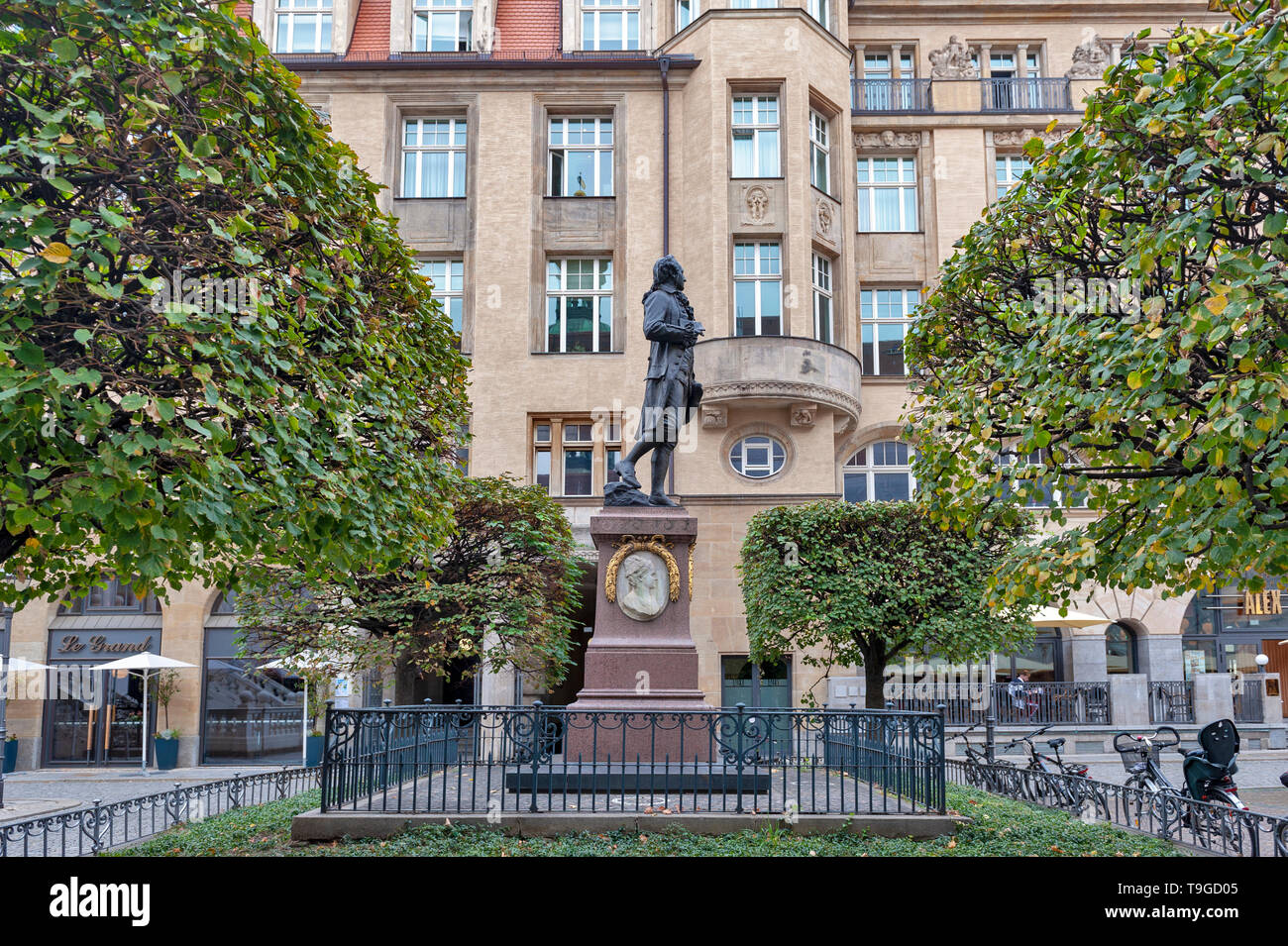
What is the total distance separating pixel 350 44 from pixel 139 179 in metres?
23.2

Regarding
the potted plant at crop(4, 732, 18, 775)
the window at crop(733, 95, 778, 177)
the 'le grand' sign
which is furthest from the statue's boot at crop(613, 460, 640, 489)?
the potted plant at crop(4, 732, 18, 775)

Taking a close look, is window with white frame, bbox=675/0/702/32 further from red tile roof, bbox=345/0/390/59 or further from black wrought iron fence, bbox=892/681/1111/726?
black wrought iron fence, bbox=892/681/1111/726

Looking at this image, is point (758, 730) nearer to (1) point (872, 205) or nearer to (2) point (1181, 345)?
(2) point (1181, 345)

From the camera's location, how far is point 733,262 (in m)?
24.6

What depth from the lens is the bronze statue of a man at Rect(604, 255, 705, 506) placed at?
11.7 metres

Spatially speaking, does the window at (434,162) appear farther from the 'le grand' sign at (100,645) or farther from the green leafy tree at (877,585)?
the green leafy tree at (877,585)

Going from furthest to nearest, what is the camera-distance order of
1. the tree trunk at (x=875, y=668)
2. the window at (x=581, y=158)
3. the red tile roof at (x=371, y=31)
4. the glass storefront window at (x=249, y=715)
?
1. the red tile roof at (x=371, y=31)
2. the window at (x=581, y=158)
3. the glass storefront window at (x=249, y=715)
4. the tree trunk at (x=875, y=668)

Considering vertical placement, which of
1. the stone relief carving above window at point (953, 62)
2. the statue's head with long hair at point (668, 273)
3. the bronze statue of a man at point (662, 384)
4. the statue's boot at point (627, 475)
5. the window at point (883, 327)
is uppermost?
the stone relief carving above window at point (953, 62)

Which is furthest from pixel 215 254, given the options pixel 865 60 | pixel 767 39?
pixel 865 60

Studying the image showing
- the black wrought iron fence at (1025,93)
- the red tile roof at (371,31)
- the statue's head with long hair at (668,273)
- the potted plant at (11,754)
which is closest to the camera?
the statue's head with long hair at (668,273)

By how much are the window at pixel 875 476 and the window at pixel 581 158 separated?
Result: 9.46 m

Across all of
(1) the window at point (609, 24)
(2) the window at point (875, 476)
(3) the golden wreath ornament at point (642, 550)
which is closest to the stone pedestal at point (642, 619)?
(3) the golden wreath ornament at point (642, 550)

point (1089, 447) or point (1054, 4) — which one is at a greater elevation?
point (1054, 4)

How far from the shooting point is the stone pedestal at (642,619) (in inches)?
416
